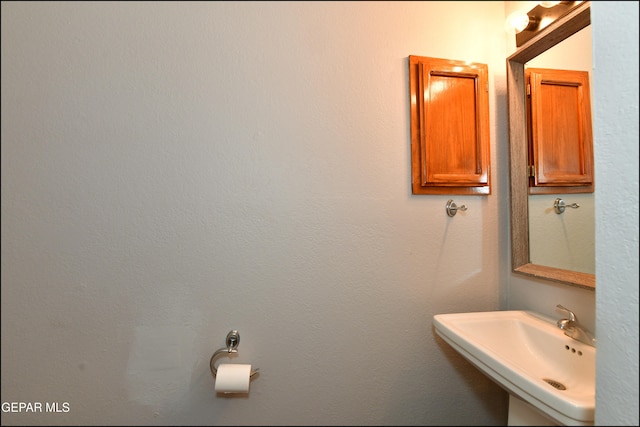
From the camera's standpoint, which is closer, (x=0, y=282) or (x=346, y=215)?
(x=0, y=282)

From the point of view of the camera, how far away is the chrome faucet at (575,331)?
A: 0.84 m

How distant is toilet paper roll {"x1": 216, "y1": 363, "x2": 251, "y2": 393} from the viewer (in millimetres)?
948

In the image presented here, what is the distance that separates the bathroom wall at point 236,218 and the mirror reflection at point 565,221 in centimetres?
13

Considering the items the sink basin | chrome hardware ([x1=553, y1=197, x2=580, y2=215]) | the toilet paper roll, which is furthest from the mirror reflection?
the toilet paper roll

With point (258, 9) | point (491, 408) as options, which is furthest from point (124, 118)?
point (491, 408)

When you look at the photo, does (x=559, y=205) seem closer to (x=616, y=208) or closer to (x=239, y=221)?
(x=616, y=208)

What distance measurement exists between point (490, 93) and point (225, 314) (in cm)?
140

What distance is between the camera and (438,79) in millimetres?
1128

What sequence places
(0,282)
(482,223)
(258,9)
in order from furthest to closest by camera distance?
(482,223), (258,9), (0,282)

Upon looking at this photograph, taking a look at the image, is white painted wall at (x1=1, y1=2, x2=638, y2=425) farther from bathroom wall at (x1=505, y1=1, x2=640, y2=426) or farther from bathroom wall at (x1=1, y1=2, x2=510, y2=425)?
bathroom wall at (x1=505, y1=1, x2=640, y2=426)

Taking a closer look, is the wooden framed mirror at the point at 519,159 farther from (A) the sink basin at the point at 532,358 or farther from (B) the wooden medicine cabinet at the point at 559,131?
(A) the sink basin at the point at 532,358

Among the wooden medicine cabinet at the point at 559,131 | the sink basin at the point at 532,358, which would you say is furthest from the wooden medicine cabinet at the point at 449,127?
the sink basin at the point at 532,358

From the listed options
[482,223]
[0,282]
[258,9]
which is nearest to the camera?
[0,282]

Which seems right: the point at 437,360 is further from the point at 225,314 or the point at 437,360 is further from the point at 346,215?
the point at 225,314
